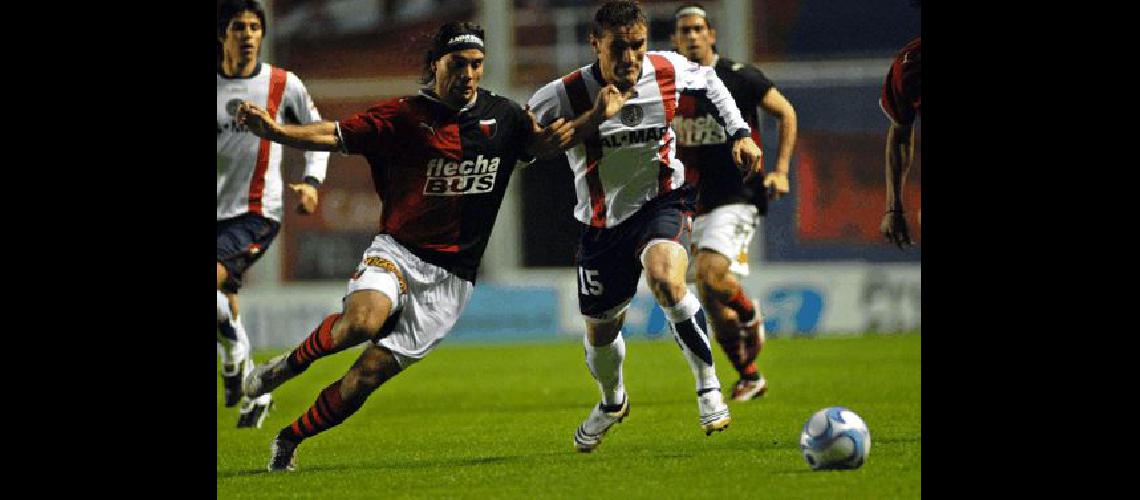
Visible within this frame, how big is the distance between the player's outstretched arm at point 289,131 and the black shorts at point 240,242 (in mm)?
2707

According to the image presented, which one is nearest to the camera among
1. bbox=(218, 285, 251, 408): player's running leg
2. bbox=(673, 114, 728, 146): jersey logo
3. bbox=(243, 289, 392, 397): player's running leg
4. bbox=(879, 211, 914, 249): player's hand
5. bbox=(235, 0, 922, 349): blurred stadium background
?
bbox=(243, 289, 392, 397): player's running leg

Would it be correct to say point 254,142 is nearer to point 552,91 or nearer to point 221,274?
point 221,274

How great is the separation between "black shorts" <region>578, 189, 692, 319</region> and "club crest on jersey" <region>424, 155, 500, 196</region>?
30.8 inches

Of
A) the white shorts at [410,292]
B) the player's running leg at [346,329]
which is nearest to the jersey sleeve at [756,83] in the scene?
the white shorts at [410,292]

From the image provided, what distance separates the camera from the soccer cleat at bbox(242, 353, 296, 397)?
752cm

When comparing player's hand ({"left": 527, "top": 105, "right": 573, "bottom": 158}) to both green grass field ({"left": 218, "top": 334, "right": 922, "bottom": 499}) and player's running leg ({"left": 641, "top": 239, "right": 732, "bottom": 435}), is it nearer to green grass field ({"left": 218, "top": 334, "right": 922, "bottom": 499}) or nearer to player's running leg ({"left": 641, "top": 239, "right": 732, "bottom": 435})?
player's running leg ({"left": 641, "top": 239, "right": 732, "bottom": 435})

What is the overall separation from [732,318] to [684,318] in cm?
250

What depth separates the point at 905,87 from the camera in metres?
7.64

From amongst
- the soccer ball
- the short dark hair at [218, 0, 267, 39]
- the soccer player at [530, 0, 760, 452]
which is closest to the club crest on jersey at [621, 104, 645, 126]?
the soccer player at [530, 0, 760, 452]

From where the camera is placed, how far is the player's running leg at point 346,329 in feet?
23.7

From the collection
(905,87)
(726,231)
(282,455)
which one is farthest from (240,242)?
(905,87)

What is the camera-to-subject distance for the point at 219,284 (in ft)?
31.8

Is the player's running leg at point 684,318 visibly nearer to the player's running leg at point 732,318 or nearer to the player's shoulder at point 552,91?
the player's shoulder at point 552,91
